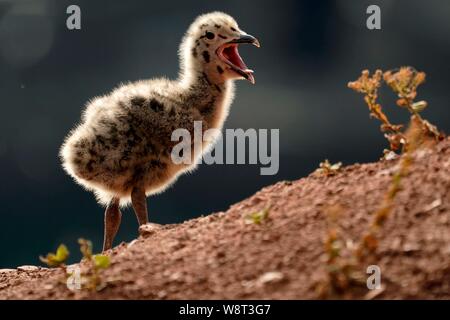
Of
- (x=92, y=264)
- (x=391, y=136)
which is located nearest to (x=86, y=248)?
(x=92, y=264)

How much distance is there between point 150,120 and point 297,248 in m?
2.84

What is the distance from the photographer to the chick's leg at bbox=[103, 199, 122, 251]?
6.54 m

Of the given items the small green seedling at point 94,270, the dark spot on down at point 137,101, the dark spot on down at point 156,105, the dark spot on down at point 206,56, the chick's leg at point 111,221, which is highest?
the dark spot on down at point 206,56

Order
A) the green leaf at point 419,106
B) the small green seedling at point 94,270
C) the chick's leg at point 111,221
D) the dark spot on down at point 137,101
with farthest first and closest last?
1. the chick's leg at point 111,221
2. the dark spot on down at point 137,101
3. the green leaf at point 419,106
4. the small green seedling at point 94,270

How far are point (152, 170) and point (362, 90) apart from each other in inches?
85.0

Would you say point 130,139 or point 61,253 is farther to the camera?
point 130,139

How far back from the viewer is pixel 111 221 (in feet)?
21.6

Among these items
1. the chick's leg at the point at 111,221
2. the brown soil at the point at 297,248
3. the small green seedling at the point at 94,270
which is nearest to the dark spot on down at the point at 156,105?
the chick's leg at the point at 111,221

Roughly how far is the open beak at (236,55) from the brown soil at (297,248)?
2193 mm

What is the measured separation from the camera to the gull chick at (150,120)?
6.09m

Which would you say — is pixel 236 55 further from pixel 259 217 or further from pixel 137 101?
pixel 259 217

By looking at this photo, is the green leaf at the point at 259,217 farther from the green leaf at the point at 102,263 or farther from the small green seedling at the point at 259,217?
the green leaf at the point at 102,263

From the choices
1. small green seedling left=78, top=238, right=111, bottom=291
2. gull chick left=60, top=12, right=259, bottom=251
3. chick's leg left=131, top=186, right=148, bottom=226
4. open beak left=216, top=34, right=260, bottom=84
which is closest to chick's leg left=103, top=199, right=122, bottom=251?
gull chick left=60, top=12, right=259, bottom=251
